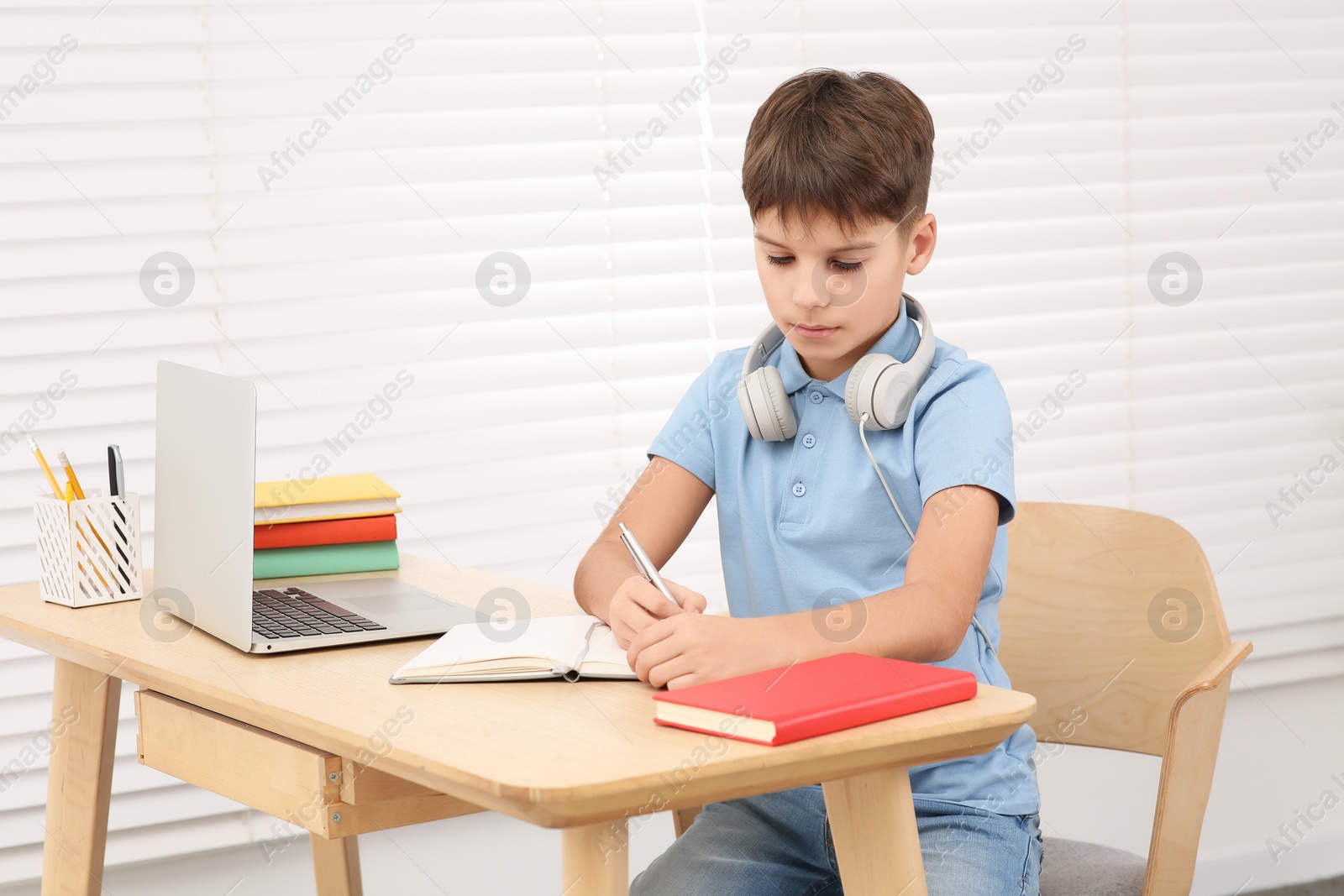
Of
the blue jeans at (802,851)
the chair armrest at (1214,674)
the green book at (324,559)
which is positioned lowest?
the blue jeans at (802,851)

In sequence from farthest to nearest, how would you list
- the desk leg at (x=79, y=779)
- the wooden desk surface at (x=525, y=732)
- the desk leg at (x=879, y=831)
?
the desk leg at (x=79, y=779) → the desk leg at (x=879, y=831) → the wooden desk surface at (x=525, y=732)

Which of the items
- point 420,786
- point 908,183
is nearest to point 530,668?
point 420,786

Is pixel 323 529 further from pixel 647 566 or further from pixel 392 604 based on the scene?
pixel 647 566

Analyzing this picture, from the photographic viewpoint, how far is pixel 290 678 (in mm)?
1134

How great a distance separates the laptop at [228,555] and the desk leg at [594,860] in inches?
18.6

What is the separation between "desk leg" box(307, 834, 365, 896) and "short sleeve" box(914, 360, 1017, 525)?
41.9 inches

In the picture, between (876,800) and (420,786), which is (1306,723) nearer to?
(876,800)

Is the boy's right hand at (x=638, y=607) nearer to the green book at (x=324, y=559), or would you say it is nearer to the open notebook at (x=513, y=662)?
the open notebook at (x=513, y=662)

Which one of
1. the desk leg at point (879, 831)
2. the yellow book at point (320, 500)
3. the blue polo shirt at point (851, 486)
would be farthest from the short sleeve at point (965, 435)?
the yellow book at point (320, 500)

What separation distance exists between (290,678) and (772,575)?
566 millimetres

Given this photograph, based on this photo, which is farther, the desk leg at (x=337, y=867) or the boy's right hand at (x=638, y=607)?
the desk leg at (x=337, y=867)

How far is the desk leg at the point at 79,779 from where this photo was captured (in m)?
1.55

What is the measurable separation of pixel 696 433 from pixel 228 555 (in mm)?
564

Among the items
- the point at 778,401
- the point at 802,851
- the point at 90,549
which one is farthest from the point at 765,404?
the point at 90,549
